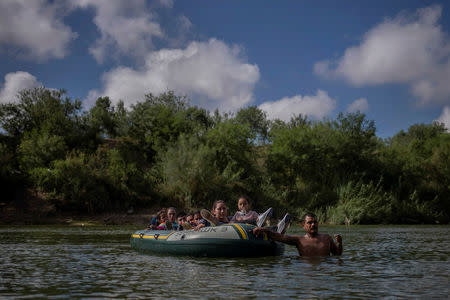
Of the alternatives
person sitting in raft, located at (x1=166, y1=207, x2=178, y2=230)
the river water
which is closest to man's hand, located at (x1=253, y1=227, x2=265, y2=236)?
the river water

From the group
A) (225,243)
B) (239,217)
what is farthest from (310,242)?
(239,217)

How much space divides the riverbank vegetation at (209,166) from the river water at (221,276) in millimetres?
22352

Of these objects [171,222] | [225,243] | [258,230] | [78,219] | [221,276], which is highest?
[78,219]

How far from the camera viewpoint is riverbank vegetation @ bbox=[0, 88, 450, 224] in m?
34.4

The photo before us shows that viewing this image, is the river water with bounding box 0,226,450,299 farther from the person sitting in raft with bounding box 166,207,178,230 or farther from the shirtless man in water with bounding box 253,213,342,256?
the person sitting in raft with bounding box 166,207,178,230

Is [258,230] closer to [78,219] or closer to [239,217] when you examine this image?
[239,217]

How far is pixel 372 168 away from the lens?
1629 inches

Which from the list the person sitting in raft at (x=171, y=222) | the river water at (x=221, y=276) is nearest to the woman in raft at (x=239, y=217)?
the river water at (x=221, y=276)

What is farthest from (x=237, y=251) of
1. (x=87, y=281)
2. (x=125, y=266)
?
(x=87, y=281)

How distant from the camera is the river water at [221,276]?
6.68 metres

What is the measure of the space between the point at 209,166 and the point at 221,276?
89.1 feet

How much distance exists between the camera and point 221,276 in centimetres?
834

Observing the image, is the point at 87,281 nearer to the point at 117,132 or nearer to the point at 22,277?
the point at 22,277

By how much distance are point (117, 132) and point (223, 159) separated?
15297 millimetres
